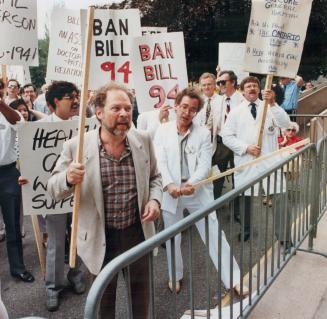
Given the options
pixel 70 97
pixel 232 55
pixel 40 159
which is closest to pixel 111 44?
pixel 70 97

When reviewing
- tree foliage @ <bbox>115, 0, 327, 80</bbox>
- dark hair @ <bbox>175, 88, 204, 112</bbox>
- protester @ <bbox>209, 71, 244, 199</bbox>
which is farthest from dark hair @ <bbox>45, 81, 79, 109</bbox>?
tree foliage @ <bbox>115, 0, 327, 80</bbox>

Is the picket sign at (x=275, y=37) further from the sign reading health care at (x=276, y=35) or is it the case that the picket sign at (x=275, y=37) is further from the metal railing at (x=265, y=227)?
the metal railing at (x=265, y=227)

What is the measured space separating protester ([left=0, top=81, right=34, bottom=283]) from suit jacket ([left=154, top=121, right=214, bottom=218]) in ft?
4.80

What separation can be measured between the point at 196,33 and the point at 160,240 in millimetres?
17293

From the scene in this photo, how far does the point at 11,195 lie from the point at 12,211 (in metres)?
0.17

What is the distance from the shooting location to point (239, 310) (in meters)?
3.13

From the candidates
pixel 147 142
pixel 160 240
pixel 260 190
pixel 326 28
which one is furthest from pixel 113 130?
pixel 326 28

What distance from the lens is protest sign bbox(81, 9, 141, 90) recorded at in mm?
4262

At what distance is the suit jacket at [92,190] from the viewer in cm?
271

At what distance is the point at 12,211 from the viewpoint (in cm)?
435

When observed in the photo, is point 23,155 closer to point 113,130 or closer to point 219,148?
point 113,130

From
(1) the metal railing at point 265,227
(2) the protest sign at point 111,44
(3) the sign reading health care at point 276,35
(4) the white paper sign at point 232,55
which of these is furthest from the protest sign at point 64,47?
(4) the white paper sign at point 232,55

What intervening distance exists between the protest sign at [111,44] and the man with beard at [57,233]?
384 mm

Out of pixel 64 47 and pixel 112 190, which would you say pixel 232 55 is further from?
pixel 112 190
